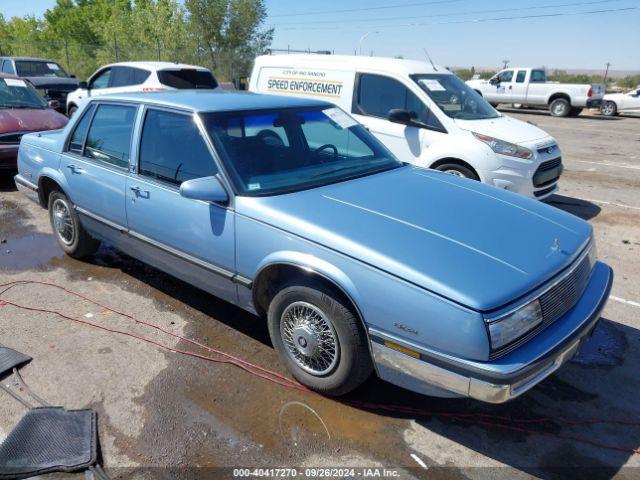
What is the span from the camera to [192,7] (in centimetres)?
2961

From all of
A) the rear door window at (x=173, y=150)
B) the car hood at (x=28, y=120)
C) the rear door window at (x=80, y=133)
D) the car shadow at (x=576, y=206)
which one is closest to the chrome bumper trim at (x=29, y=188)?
the rear door window at (x=80, y=133)

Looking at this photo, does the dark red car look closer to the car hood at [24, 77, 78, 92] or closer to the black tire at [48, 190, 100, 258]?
the black tire at [48, 190, 100, 258]

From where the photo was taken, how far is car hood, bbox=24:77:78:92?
14453mm

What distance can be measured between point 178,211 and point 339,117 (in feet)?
5.22

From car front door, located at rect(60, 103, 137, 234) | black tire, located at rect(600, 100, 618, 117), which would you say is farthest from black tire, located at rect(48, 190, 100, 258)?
black tire, located at rect(600, 100, 618, 117)

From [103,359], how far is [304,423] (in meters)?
1.58

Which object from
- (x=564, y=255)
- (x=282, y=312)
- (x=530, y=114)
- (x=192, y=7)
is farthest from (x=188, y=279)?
(x=192, y=7)

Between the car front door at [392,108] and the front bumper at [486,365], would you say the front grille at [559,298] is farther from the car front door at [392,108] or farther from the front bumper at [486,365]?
the car front door at [392,108]

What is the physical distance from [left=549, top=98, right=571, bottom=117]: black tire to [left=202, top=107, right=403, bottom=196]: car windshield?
20422 millimetres

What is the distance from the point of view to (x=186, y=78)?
11.5 m

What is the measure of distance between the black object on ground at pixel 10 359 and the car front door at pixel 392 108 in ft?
16.3

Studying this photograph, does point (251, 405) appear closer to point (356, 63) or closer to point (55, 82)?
point (356, 63)

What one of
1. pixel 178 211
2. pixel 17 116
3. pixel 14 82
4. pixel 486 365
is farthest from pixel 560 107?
pixel 486 365

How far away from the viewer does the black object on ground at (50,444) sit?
260 centimetres
